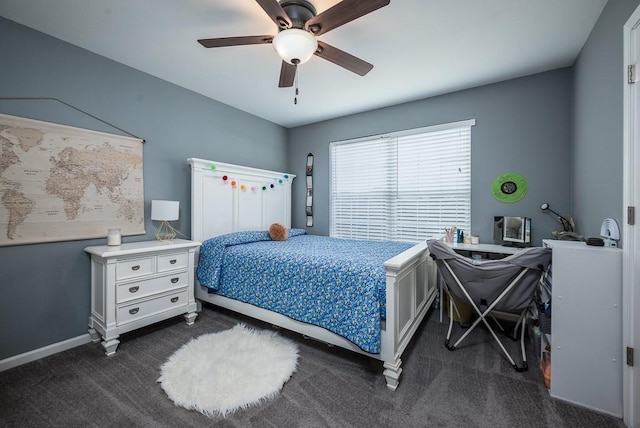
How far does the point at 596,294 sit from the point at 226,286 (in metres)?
2.84

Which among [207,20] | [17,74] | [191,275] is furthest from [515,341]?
[17,74]

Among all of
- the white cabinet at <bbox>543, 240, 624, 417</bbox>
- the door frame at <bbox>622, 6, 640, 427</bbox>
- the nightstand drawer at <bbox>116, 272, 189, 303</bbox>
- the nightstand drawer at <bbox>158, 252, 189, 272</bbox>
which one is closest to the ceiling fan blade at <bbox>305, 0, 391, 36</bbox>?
the door frame at <bbox>622, 6, 640, 427</bbox>

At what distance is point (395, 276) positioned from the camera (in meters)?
1.73

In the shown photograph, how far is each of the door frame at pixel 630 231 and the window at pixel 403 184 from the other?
161 centimetres

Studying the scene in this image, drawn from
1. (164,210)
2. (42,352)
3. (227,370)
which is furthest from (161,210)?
(227,370)

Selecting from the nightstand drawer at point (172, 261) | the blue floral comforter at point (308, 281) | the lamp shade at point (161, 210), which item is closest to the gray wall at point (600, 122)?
the blue floral comforter at point (308, 281)

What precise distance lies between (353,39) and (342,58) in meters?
0.41

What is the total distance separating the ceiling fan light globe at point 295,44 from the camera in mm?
1653

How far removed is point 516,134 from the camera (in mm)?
2822

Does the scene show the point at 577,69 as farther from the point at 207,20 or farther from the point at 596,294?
the point at 207,20

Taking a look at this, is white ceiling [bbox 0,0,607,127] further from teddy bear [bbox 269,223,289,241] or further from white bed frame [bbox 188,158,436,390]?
teddy bear [bbox 269,223,289,241]

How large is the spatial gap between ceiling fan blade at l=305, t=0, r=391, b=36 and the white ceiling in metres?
0.23

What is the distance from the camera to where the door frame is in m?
1.38

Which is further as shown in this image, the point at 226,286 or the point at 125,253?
the point at 226,286
